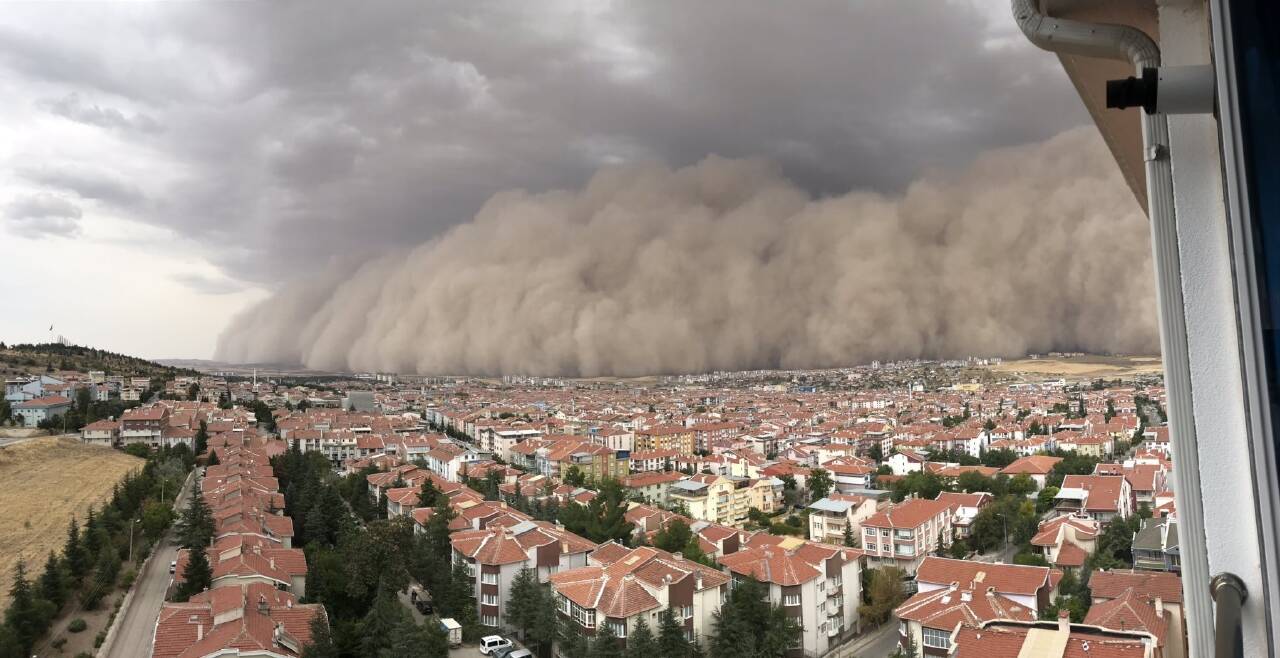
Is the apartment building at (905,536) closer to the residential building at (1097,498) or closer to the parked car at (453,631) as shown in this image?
the residential building at (1097,498)

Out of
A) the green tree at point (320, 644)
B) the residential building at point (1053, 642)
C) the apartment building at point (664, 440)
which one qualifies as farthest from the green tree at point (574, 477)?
the residential building at point (1053, 642)

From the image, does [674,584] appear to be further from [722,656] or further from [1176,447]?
[1176,447]

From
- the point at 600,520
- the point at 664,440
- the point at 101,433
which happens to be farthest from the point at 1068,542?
the point at 101,433

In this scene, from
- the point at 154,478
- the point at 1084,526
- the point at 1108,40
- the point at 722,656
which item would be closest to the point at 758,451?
the point at 1084,526

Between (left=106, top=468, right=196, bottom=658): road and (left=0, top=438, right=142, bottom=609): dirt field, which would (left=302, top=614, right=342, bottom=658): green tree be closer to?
(left=106, top=468, right=196, bottom=658): road

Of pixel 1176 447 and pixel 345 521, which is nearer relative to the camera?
pixel 1176 447

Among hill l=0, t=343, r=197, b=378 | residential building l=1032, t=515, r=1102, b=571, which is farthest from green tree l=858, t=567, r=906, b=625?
hill l=0, t=343, r=197, b=378

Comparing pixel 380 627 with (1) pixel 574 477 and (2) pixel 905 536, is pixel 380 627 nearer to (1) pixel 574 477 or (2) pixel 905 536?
(2) pixel 905 536
